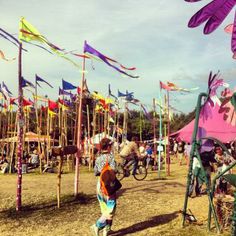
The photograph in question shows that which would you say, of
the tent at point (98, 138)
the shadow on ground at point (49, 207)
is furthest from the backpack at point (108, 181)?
the tent at point (98, 138)

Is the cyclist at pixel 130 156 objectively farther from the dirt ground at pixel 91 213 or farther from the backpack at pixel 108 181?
the backpack at pixel 108 181

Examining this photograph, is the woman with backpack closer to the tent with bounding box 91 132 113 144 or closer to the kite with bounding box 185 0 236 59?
the kite with bounding box 185 0 236 59

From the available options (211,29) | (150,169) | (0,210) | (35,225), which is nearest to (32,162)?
(150,169)

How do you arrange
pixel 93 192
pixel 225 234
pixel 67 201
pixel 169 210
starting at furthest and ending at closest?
pixel 93 192 < pixel 67 201 < pixel 169 210 < pixel 225 234

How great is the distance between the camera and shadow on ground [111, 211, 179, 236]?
27.8ft

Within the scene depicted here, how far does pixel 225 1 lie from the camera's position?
2.03 meters

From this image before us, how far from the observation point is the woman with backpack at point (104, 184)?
25.0 feet

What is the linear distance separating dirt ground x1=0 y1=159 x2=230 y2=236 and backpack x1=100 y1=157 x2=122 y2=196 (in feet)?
4.12

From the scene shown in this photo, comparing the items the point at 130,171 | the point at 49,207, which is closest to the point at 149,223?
the point at 49,207

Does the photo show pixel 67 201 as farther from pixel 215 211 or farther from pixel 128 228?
pixel 215 211

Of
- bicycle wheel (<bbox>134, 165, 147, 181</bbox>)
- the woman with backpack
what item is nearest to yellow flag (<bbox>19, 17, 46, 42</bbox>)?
the woman with backpack

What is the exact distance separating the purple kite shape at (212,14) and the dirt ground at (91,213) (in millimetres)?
6719

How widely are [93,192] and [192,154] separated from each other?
4982 mm

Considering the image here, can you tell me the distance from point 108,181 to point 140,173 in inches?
422
